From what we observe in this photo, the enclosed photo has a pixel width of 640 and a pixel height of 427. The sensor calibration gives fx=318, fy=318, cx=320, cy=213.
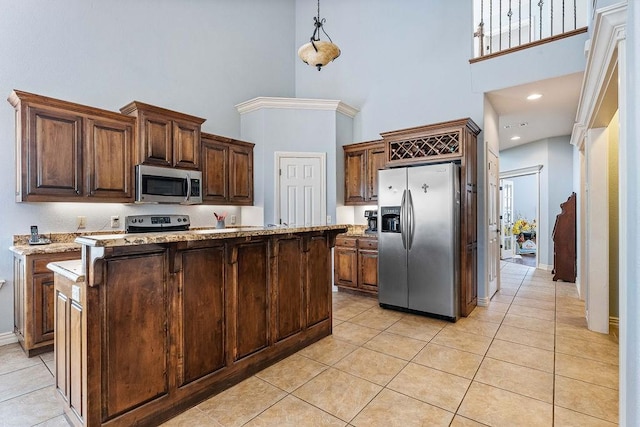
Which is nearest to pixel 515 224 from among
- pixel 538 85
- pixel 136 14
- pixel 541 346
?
pixel 538 85

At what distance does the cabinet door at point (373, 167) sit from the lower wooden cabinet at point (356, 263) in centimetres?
77

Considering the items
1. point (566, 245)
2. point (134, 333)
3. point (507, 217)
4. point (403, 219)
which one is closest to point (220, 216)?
point (403, 219)

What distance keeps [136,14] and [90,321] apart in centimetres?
403

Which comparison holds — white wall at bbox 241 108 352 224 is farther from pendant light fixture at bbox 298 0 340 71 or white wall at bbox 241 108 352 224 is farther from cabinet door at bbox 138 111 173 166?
pendant light fixture at bbox 298 0 340 71

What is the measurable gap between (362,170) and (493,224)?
7.11ft

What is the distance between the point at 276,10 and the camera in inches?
229

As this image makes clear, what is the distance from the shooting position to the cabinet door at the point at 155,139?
359 centimetres

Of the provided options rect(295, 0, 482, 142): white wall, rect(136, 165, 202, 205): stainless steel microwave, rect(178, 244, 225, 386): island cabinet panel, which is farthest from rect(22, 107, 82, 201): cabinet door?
rect(295, 0, 482, 142): white wall

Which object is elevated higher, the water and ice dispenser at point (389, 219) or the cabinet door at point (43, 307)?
the water and ice dispenser at point (389, 219)

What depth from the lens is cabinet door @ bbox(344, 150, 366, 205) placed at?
5.18m

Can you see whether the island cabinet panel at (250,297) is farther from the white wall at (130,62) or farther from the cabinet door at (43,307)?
the white wall at (130,62)

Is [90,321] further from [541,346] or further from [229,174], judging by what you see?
[541,346]

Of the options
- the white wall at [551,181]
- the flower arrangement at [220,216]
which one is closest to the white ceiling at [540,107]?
Result: the white wall at [551,181]

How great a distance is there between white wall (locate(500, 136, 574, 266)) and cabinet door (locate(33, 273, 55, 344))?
8350mm
